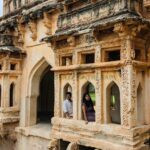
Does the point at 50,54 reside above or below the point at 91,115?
above

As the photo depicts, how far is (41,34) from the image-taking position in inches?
422

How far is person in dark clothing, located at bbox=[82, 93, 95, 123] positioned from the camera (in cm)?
772

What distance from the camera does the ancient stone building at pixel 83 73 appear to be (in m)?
6.61

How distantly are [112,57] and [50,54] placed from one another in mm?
2968

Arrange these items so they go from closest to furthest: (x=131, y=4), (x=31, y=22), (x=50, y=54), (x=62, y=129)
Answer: (x=131, y=4), (x=62, y=129), (x=50, y=54), (x=31, y=22)

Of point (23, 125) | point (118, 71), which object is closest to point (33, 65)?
point (23, 125)

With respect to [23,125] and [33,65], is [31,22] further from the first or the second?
[23,125]

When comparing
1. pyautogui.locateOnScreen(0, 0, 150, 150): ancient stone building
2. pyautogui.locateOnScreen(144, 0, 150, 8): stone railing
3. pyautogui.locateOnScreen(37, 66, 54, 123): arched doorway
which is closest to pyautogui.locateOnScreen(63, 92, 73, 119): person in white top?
pyautogui.locateOnScreen(0, 0, 150, 150): ancient stone building

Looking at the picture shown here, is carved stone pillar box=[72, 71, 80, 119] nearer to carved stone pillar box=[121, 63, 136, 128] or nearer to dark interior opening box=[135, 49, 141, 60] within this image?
carved stone pillar box=[121, 63, 136, 128]

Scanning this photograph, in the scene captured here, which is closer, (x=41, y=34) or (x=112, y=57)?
(x=112, y=57)

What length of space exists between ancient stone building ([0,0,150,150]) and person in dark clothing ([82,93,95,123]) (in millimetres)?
154

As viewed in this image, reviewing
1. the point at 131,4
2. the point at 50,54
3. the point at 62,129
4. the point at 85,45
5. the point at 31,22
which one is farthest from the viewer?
the point at 31,22

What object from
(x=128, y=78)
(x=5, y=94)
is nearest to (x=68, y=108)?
(x=128, y=78)

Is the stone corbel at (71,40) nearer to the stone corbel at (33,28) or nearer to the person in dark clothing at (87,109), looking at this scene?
the person in dark clothing at (87,109)
